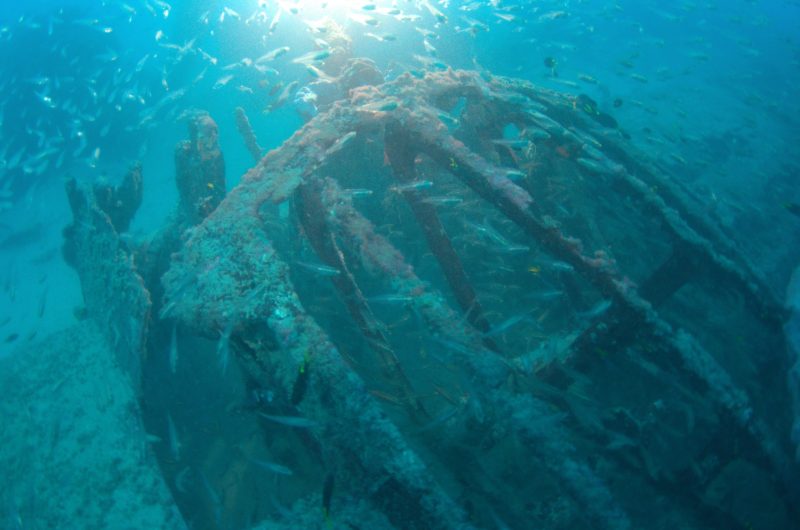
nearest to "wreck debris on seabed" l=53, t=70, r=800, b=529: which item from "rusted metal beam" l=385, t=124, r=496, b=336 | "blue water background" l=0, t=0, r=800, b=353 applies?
"rusted metal beam" l=385, t=124, r=496, b=336

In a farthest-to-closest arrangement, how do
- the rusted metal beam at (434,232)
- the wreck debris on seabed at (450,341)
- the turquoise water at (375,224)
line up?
1. the rusted metal beam at (434,232)
2. the turquoise water at (375,224)
3. the wreck debris on seabed at (450,341)

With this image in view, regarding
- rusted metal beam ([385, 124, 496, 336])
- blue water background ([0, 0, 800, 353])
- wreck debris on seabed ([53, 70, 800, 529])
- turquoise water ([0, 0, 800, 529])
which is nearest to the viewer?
wreck debris on seabed ([53, 70, 800, 529])

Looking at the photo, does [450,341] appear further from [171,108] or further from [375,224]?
[171,108]

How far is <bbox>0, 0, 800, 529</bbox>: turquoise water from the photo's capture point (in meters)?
3.96

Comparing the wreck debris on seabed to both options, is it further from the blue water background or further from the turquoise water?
the blue water background

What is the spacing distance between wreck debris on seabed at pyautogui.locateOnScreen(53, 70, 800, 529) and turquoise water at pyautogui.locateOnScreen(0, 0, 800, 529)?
5 centimetres

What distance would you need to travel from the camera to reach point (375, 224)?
7.18 metres

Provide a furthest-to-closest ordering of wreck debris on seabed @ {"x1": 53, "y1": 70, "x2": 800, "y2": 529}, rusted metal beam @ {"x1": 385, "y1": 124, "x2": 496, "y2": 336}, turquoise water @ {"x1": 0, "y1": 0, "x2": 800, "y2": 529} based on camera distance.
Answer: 1. rusted metal beam @ {"x1": 385, "y1": 124, "x2": 496, "y2": 336}
2. turquoise water @ {"x1": 0, "y1": 0, "x2": 800, "y2": 529}
3. wreck debris on seabed @ {"x1": 53, "y1": 70, "x2": 800, "y2": 529}

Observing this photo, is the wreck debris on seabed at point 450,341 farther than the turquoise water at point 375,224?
No

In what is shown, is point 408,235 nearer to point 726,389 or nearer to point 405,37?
point 726,389

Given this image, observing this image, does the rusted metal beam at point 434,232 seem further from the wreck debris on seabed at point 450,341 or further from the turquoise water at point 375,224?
the turquoise water at point 375,224

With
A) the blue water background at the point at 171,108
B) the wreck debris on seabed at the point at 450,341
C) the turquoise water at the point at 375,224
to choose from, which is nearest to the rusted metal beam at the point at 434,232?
the wreck debris on seabed at the point at 450,341

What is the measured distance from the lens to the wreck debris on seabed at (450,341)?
3152 millimetres

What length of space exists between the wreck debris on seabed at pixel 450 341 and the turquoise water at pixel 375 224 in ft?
0.16
